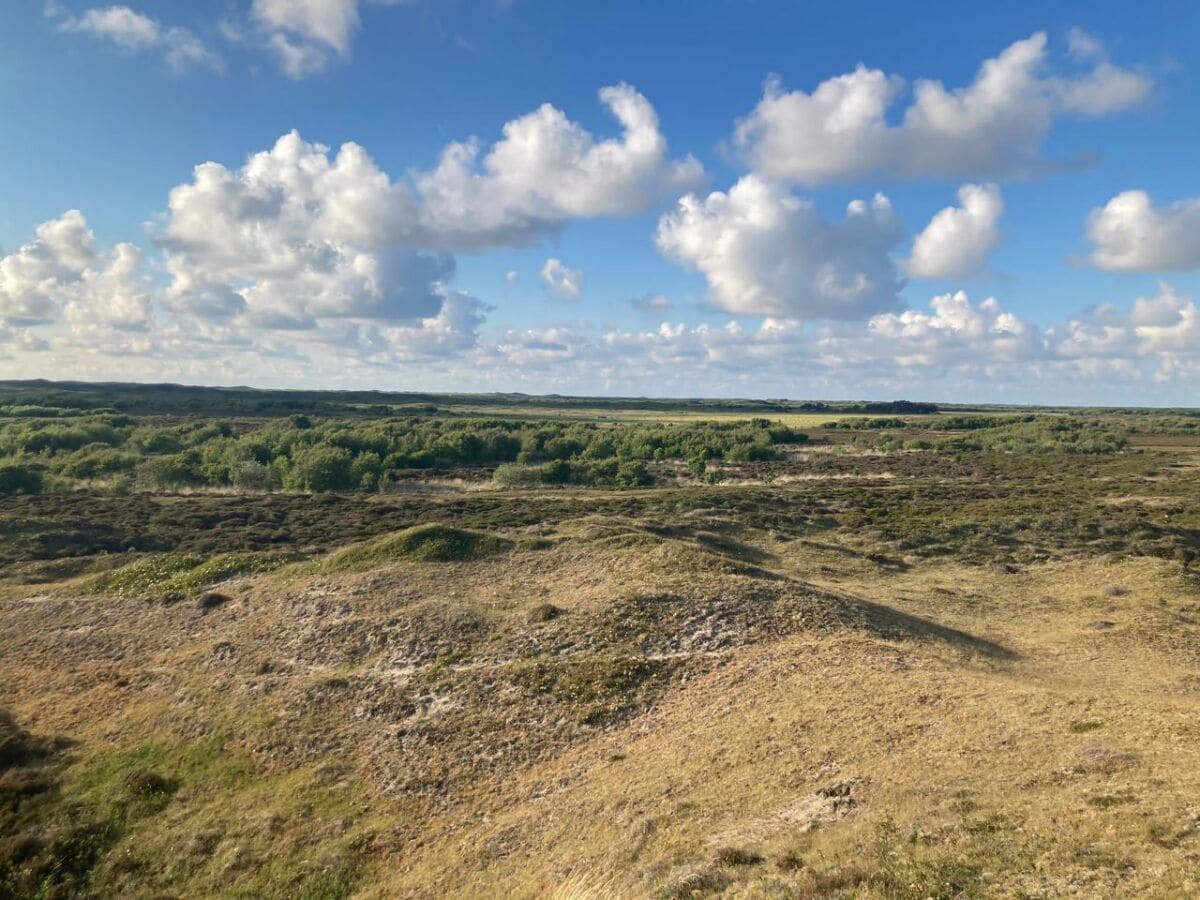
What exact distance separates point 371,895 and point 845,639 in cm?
1711

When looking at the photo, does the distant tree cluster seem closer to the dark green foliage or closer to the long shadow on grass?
the dark green foliage

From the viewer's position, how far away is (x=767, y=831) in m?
14.0

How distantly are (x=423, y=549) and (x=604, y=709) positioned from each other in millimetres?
19424

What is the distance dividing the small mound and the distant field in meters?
0.20

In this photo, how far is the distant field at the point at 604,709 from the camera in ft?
43.3

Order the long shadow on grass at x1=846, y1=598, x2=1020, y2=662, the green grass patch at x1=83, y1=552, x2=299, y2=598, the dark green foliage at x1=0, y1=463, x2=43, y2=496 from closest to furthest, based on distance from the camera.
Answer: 1. the long shadow on grass at x1=846, y1=598, x2=1020, y2=662
2. the green grass patch at x1=83, y1=552, x2=299, y2=598
3. the dark green foliage at x1=0, y1=463, x2=43, y2=496

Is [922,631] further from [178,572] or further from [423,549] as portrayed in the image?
[178,572]

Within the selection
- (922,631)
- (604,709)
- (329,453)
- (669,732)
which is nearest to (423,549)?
(604,709)

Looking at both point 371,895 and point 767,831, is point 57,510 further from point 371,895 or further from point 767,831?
point 767,831

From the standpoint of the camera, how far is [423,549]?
38.4 m

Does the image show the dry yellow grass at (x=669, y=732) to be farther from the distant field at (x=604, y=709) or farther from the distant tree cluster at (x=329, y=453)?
the distant tree cluster at (x=329, y=453)

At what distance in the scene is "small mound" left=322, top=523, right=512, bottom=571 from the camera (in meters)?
37.8

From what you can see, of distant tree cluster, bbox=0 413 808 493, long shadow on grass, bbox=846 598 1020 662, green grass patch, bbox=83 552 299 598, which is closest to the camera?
long shadow on grass, bbox=846 598 1020 662

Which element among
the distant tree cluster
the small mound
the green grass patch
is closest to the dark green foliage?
the distant tree cluster
